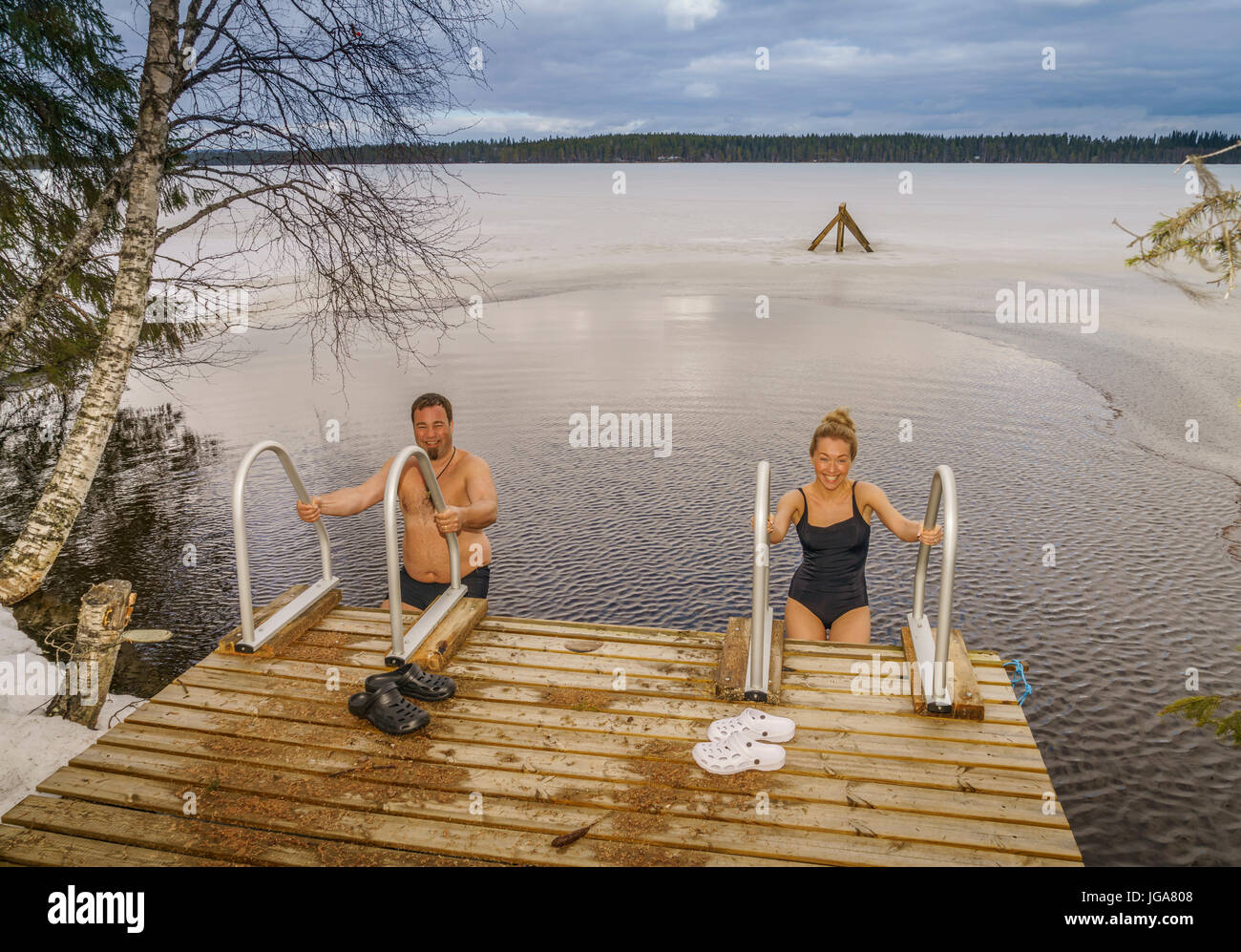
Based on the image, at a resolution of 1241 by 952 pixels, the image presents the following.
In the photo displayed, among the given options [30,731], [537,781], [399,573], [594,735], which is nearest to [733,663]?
[594,735]

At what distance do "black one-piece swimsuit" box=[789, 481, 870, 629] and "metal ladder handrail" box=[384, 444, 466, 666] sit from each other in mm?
2701

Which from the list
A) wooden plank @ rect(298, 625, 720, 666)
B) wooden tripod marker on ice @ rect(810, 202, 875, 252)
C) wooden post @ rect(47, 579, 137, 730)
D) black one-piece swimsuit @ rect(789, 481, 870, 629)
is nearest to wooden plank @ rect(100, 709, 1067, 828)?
wooden plank @ rect(298, 625, 720, 666)

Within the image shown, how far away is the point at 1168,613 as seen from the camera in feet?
28.6

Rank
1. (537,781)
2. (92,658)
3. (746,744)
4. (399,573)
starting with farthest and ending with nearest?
(92,658) → (399,573) → (746,744) → (537,781)

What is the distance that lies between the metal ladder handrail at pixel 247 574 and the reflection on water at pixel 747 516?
280cm

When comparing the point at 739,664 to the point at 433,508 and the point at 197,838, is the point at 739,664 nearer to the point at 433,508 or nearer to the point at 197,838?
the point at 433,508

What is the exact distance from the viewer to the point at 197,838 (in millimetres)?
4086

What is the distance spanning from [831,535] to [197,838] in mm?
4594

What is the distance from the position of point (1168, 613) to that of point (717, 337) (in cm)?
1567

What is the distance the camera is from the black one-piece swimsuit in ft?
21.3

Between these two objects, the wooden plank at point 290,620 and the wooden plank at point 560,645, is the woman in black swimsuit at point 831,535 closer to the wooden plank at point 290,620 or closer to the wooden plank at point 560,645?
the wooden plank at point 560,645

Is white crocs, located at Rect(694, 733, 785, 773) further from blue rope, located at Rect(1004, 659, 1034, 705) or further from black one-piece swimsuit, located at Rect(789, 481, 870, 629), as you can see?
black one-piece swimsuit, located at Rect(789, 481, 870, 629)

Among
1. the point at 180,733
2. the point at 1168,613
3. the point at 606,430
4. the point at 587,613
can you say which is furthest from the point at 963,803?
the point at 606,430
